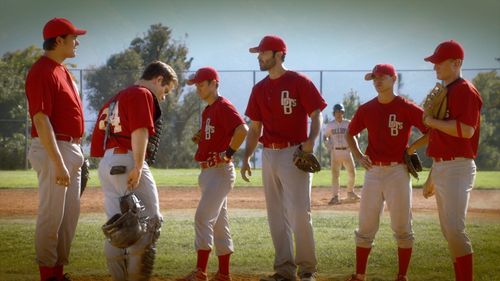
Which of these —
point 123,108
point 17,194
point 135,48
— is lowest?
point 17,194

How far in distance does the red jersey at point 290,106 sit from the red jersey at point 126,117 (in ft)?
4.67

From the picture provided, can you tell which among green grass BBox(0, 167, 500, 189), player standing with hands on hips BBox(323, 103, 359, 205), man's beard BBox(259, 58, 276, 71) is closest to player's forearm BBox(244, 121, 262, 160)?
man's beard BBox(259, 58, 276, 71)

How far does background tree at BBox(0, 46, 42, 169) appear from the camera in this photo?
25672 millimetres

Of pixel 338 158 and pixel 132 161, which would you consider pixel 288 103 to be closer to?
pixel 132 161

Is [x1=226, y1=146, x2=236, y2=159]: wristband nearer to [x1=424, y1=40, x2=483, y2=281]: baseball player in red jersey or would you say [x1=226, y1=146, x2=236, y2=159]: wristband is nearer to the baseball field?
the baseball field

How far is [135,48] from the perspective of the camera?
3469 centimetres

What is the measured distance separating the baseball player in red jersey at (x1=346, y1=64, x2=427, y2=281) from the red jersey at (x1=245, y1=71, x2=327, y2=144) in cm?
57

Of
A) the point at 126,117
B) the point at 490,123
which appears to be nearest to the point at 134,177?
the point at 126,117

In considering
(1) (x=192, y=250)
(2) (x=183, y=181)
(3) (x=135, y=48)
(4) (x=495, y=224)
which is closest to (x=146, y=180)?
(1) (x=192, y=250)

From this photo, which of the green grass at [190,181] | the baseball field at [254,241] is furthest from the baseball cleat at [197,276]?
the green grass at [190,181]

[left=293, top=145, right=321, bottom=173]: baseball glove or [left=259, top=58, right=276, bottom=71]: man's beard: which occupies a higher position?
[left=259, top=58, right=276, bottom=71]: man's beard

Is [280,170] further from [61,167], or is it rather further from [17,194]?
[17,194]

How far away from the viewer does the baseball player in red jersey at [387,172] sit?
6035mm

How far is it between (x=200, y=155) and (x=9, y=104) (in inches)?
881
